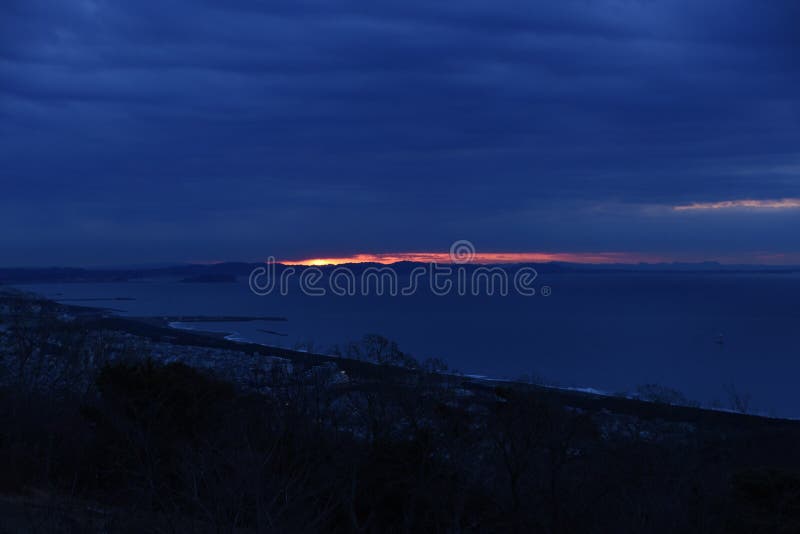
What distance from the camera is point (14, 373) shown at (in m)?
25.1

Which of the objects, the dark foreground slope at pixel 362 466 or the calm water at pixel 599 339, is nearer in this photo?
the dark foreground slope at pixel 362 466

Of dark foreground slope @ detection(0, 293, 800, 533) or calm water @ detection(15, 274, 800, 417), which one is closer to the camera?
dark foreground slope @ detection(0, 293, 800, 533)

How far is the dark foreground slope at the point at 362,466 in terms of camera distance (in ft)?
28.3

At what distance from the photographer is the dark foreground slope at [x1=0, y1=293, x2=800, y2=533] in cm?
863

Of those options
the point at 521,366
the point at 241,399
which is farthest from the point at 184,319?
the point at 241,399

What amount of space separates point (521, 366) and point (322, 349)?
41.7 feet

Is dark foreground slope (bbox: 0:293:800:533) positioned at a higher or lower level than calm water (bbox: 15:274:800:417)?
higher

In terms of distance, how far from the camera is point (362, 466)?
12.2 metres

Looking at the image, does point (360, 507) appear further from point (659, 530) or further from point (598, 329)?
point (598, 329)

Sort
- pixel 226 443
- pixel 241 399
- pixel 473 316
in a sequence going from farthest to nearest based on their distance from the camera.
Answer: pixel 473 316 → pixel 241 399 → pixel 226 443

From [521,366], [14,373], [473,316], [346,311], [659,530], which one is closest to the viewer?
[659,530]

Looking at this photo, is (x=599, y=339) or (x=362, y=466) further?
(x=599, y=339)

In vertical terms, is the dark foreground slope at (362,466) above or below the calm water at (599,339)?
above

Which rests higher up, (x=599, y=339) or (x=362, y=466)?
(x=362, y=466)
